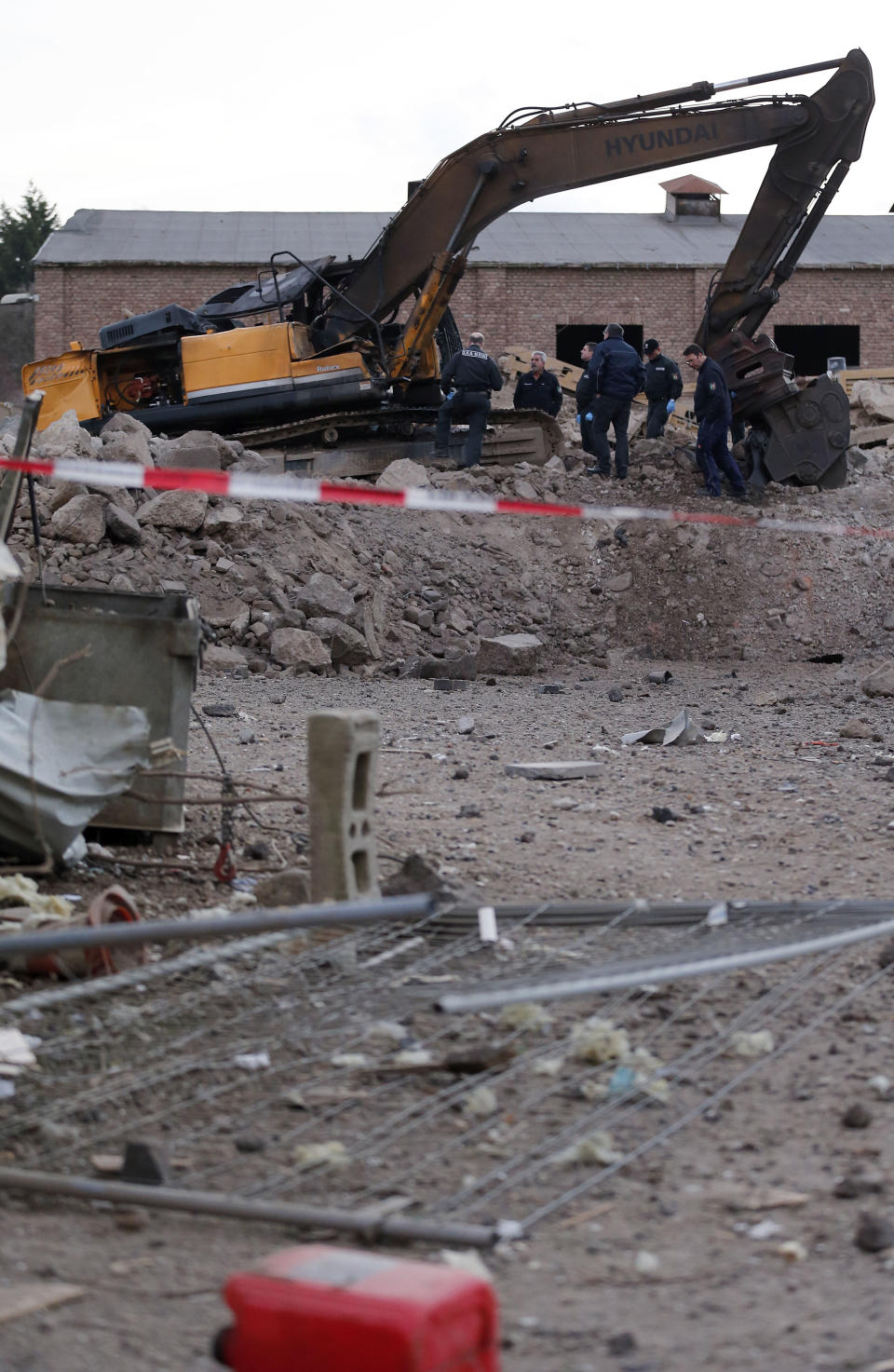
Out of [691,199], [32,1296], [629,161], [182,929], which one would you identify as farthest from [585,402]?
[691,199]

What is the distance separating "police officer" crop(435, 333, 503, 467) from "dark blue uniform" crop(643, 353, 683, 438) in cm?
218

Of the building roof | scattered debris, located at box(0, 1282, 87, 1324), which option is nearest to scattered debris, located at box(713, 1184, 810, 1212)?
scattered debris, located at box(0, 1282, 87, 1324)

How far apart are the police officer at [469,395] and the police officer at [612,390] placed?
3.56 feet

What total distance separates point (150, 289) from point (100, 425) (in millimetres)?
14731

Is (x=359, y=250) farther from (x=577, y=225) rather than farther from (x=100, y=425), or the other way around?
(x=100, y=425)

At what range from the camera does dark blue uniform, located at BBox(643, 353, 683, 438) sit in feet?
53.0

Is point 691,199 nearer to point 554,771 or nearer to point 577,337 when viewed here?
point 577,337

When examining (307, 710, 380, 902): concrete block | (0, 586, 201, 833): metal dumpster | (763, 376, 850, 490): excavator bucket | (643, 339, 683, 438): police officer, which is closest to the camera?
(307, 710, 380, 902): concrete block

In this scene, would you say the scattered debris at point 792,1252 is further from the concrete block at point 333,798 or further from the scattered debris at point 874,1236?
the concrete block at point 333,798

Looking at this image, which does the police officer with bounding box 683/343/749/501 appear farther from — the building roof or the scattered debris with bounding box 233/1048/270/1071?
the building roof

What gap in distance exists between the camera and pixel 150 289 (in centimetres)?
2861

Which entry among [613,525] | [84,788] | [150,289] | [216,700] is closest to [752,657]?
[613,525]

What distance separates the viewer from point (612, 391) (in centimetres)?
1474

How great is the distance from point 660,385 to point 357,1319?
600 inches
